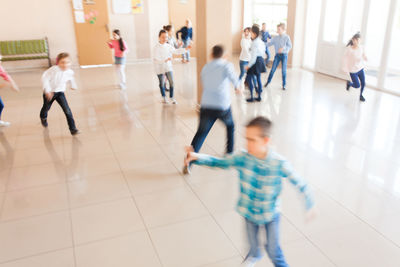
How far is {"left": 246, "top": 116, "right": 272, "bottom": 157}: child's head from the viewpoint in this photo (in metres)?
2.20

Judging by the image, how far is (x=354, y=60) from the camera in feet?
24.3

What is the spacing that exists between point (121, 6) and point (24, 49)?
3285 millimetres

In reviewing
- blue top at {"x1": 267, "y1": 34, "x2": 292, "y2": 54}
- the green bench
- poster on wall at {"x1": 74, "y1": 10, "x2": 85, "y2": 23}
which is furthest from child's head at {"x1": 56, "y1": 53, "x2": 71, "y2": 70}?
poster on wall at {"x1": 74, "y1": 10, "x2": 85, "y2": 23}

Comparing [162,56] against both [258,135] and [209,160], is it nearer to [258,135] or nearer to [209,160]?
[209,160]

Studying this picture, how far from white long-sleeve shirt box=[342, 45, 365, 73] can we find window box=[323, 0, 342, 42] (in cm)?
266

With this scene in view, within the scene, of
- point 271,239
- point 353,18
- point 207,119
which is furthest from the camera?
point 353,18

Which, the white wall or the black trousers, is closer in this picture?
the black trousers

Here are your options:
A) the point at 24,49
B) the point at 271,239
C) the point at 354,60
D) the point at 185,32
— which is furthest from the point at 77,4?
the point at 271,239

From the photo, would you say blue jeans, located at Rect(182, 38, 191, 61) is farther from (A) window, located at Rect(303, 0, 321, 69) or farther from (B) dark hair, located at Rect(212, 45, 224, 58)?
(B) dark hair, located at Rect(212, 45, 224, 58)

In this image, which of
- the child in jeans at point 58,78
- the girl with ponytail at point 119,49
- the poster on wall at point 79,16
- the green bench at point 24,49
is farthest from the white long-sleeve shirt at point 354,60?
the green bench at point 24,49

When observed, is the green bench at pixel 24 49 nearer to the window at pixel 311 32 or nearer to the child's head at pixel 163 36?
the child's head at pixel 163 36

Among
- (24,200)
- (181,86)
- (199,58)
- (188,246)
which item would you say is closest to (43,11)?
(181,86)

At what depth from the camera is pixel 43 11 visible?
11156 mm

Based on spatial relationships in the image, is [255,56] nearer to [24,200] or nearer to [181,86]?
[181,86]
